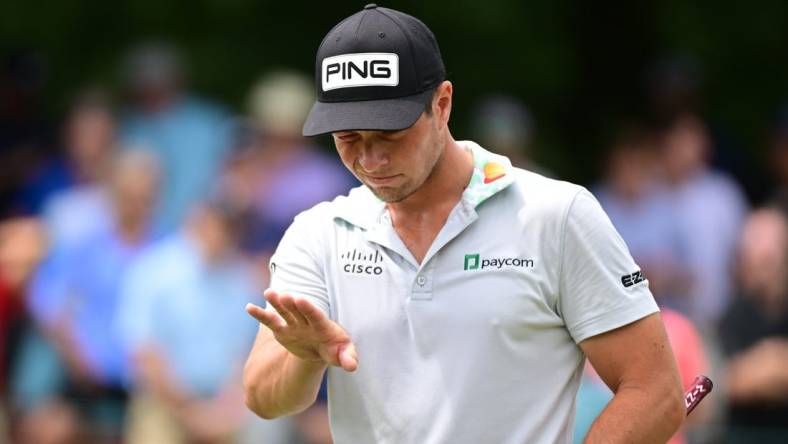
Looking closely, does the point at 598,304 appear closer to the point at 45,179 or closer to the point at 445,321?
the point at 445,321

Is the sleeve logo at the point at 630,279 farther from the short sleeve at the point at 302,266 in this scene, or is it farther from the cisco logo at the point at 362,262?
the short sleeve at the point at 302,266

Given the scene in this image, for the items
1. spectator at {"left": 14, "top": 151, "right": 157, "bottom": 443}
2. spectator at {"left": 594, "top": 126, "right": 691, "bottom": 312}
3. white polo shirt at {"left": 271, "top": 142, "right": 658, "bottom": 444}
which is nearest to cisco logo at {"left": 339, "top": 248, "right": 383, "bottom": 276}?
white polo shirt at {"left": 271, "top": 142, "right": 658, "bottom": 444}

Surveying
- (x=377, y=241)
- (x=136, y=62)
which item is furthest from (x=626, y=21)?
(x=377, y=241)

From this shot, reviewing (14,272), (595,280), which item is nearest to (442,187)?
(595,280)

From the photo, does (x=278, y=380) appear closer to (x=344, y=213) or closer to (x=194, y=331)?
(x=344, y=213)

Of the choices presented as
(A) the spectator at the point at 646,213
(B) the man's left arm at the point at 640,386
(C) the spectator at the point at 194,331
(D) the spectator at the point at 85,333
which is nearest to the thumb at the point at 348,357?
(B) the man's left arm at the point at 640,386

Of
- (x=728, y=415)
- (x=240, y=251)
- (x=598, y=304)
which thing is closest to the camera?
(x=598, y=304)

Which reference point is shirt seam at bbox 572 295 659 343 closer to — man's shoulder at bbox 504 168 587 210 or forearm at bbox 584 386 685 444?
forearm at bbox 584 386 685 444

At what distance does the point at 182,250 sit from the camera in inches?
366

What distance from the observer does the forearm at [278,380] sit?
13.8 feet

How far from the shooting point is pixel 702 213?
9.63 metres

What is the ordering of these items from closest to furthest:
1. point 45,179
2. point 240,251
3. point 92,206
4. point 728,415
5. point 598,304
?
point 598,304
point 728,415
point 240,251
point 92,206
point 45,179

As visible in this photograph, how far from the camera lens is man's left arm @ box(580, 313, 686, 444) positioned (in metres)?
4.04

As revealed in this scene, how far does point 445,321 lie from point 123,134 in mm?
7120
